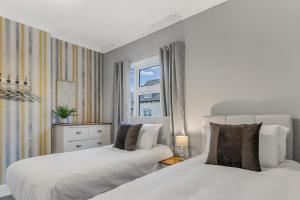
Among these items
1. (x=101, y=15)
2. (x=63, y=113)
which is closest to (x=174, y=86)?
(x=101, y=15)

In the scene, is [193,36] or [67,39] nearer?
[193,36]

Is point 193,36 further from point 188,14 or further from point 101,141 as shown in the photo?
point 101,141

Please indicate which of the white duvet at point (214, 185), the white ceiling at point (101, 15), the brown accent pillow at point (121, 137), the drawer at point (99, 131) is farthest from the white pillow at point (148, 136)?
the white ceiling at point (101, 15)

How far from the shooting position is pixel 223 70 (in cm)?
252

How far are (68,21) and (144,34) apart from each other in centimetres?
131

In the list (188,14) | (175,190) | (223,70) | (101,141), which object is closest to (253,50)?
(223,70)

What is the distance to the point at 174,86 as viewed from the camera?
9.77ft

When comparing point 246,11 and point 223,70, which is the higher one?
point 246,11

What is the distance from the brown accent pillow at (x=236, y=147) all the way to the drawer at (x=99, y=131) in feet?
8.32

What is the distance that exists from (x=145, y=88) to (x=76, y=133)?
1.52m

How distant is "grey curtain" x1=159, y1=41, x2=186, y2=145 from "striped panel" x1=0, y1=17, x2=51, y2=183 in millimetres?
2079

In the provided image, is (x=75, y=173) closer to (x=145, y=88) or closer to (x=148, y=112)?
(x=148, y=112)

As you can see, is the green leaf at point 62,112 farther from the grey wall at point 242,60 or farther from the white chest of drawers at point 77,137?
the grey wall at point 242,60

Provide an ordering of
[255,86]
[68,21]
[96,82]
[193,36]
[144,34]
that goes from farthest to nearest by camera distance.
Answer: [96,82] < [144,34] < [68,21] < [193,36] < [255,86]
